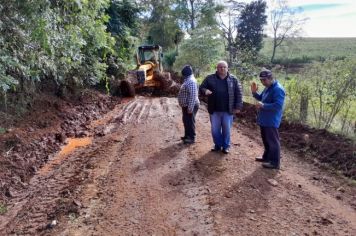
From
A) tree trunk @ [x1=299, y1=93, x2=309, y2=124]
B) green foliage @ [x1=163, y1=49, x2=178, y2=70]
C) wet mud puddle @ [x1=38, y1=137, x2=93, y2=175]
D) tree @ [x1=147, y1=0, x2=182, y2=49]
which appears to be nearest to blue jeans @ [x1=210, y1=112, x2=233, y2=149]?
wet mud puddle @ [x1=38, y1=137, x2=93, y2=175]

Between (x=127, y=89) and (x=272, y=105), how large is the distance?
12.4m

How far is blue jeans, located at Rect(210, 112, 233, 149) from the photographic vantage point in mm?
7602

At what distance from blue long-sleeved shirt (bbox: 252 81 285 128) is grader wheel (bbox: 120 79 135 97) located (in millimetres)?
11868

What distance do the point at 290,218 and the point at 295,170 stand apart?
2275mm

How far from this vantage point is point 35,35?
7.46 meters

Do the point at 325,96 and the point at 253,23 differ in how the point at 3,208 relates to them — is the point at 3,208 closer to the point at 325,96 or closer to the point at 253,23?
the point at 325,96

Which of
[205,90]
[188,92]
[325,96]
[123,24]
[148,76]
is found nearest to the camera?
[205,90]

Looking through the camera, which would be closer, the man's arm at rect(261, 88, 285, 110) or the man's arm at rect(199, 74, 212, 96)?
the man's arm at rect(261, 88, 285, 110)

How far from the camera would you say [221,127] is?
784 centimetres

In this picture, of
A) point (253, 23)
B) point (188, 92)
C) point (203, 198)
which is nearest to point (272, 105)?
point (203, 198)

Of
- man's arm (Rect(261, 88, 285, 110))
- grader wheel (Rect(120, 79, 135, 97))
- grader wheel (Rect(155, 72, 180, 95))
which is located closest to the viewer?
man's arm (Rect(261, 88, 285, 110))

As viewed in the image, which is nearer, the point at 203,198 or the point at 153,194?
the point at 203,198

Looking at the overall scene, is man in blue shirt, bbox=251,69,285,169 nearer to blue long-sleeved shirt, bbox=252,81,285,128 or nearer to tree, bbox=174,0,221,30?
blue long-sleeved shirt, bbox=252,81,285,128

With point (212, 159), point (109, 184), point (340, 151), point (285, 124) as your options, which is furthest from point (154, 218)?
point (285, 124)
